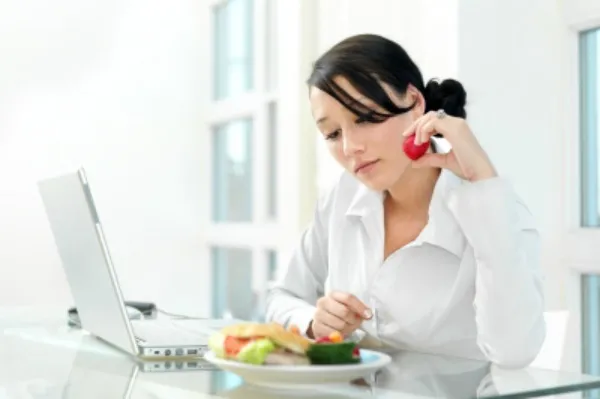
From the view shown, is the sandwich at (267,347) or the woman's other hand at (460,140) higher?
the woman's other hand at (460,140)

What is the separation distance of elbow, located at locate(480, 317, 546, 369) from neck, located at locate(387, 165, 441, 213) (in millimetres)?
357

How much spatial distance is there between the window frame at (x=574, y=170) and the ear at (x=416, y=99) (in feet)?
2.46

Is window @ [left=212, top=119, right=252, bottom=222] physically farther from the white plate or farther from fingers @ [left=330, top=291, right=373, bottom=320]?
the white plate

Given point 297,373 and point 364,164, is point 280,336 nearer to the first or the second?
point 297,373

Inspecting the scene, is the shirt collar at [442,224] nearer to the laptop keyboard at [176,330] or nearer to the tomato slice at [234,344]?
the laptop keyboard at [176,330]

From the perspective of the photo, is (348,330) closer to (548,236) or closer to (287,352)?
(287,352)

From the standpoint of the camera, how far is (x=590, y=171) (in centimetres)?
208

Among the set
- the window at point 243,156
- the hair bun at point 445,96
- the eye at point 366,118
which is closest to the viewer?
the eye at point 366,118

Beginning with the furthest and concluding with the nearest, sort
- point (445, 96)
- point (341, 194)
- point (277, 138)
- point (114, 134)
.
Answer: point (114, 134) < point (277, 138) < point (341, 194) < point (445, 96)

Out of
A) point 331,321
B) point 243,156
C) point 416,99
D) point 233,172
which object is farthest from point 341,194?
point 233,172

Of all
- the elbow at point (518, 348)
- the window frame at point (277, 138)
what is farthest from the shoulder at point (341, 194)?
the window frame at point (277, 138)

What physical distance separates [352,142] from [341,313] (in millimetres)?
285

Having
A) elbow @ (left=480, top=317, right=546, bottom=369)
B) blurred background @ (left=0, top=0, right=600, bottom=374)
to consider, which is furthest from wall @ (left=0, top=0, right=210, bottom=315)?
elbow @ (left=480, top=317, right=546, bottom=369)

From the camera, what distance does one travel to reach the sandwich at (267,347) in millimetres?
906
